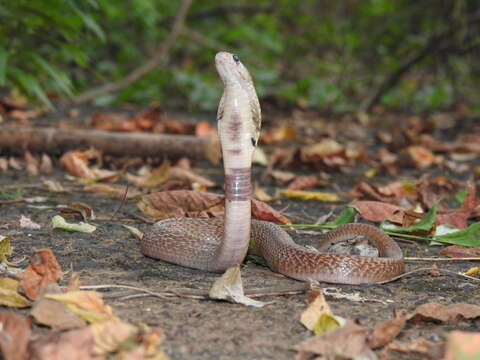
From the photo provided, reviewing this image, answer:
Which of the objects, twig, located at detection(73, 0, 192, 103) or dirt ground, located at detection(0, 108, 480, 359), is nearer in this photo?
dirt ground, located at detection(0, 108, 480, 359)

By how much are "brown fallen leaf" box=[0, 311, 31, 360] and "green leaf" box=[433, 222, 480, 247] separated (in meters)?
2.29

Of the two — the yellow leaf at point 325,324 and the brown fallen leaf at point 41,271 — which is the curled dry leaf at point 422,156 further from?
the brown fallen leaf at point 41,271

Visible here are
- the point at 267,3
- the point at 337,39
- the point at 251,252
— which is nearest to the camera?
the point at 251,252

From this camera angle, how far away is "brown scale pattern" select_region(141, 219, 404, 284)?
287 cm

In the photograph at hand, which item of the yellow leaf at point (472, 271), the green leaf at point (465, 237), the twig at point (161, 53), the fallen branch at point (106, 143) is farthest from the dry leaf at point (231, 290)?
the twig at point (161, 53)

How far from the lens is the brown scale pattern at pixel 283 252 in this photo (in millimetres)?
2865

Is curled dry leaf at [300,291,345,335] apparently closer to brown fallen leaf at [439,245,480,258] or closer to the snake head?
the snake head

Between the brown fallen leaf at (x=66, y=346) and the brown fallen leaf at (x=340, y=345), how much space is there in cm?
61

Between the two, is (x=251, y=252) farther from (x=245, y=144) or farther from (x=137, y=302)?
(x=137, y=302)

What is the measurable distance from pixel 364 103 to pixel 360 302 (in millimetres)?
8413

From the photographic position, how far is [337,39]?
38.2ft

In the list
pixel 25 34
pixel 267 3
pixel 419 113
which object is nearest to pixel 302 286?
pixel 25 34

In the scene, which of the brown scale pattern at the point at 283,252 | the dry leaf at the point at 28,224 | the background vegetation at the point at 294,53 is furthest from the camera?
the background vegetation at the point at 294,53

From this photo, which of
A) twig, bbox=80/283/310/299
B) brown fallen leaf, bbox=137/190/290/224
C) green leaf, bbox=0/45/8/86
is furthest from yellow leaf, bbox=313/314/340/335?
green leaf, bbox=0/45/8/86
